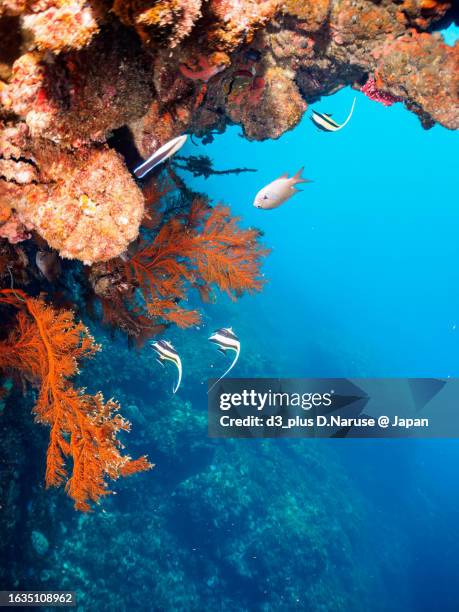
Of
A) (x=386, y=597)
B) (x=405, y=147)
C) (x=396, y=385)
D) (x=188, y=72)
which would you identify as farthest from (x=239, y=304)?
(x=405, y=147)

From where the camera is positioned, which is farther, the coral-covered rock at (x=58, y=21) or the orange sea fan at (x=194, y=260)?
the orange sea fan at (x=194, y=260)

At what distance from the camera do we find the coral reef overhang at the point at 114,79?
6.55 ft

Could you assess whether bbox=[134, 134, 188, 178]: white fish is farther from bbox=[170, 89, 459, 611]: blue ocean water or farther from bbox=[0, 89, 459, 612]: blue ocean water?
bbox=[170, 89, 459, 611]: blue ocean water

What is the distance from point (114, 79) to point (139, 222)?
0.98m

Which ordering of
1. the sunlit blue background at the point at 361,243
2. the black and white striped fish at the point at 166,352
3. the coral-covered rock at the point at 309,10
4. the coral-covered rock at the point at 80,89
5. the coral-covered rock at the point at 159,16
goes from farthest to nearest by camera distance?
the sunlit blue background at the point at 361,243, the coral-covered rock at the point at 309,10, the black and white striped fish at the point at 166,352, the coral-covered rock at the point at 80,89, the coral-covered rock at the point at 159,16

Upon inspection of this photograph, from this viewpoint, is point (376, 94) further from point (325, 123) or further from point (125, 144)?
point (125, 144)

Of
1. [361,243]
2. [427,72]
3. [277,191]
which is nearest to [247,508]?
[277,191]

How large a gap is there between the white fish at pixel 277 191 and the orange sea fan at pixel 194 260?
2.35ft

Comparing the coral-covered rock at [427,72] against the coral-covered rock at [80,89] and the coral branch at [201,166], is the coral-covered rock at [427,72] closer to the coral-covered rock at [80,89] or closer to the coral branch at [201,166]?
the coral branch at [201,166]

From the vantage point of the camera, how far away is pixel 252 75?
213 inches

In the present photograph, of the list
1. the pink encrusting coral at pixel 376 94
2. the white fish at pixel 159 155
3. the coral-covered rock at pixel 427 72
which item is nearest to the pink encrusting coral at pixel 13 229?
the white fish at pixel 159 155

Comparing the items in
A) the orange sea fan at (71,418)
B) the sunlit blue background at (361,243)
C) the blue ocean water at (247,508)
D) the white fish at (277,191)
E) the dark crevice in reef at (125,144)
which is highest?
the dark crevice in reef at (125,144)

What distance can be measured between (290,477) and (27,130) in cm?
1688

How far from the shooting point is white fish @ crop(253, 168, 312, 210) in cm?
396
